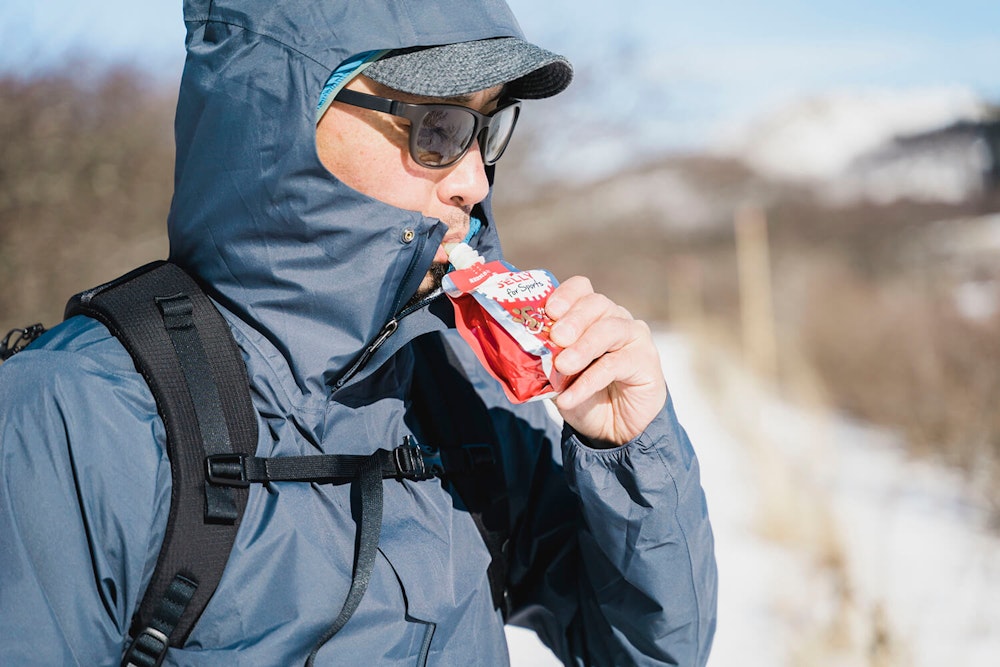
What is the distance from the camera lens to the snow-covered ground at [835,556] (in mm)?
4391

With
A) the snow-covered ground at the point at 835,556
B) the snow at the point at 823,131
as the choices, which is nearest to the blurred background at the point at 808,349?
the snow-covered ground at the point at 835,556

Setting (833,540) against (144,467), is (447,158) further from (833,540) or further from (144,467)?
(833,540)

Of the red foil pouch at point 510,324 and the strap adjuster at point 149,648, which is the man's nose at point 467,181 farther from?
the strap adjuster at point 149,648

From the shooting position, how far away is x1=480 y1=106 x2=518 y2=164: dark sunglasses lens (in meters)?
1.51

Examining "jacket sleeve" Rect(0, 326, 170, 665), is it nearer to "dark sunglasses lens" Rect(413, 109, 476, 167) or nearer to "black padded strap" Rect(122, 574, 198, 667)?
"black padded strap" Rect(122, 574, 198, 667)

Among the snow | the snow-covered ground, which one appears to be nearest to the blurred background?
the snow-covered ground

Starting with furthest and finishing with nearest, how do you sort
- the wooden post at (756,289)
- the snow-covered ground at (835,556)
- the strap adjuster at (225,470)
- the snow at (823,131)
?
1. the snow at (823,131)
2. the wooden post at (756,289)
3. the snow-covered ground at (835,556)
4. the strap adjuster at (225,470)

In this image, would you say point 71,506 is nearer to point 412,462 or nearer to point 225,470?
point 225,470

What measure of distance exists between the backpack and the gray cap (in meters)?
0.45

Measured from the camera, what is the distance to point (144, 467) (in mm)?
1093

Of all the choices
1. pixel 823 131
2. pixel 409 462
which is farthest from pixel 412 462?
pixel 823 131

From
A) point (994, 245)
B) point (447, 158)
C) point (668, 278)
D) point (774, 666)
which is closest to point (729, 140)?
point (668, 278)

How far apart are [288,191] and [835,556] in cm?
498

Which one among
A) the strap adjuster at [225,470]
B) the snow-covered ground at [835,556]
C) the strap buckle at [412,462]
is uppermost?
the strap adjuster at [225,470]
